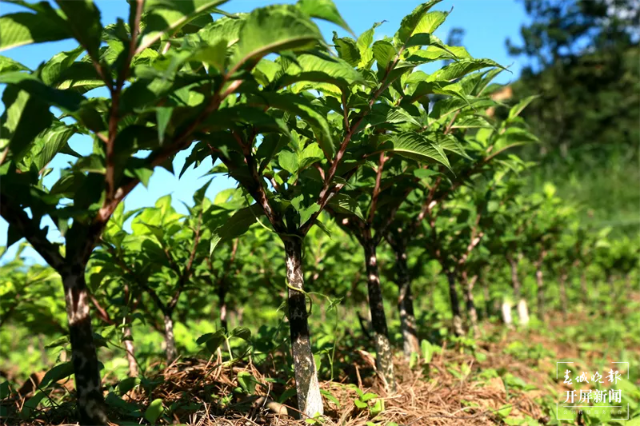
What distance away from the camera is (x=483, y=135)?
319 cm

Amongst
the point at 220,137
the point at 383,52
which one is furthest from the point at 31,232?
A: the point at 383,52

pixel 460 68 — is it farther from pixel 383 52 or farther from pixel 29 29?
pixel 29 29

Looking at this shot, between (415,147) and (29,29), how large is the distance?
132cm

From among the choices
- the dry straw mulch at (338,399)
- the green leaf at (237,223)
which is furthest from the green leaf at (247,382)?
the green leaf at (237,223)

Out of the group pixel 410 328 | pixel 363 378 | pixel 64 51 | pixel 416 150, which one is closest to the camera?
pixel 64 51

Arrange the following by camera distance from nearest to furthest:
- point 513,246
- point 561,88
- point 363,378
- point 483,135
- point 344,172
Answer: point 344,172, point 363,378, point 483,135, point 513,246, point 561,88

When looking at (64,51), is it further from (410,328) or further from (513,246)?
(513,246)

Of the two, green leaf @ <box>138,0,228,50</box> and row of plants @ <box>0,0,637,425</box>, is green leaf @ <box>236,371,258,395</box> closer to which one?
row of plants @ <box>0,0,637,425</box>

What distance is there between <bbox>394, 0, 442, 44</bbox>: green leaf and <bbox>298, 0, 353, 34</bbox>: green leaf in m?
0.45

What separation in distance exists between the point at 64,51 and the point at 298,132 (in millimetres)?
862

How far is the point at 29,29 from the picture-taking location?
1291 millimetres

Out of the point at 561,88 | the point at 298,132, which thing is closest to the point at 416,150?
the point at 298,132

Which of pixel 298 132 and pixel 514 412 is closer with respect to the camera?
pixel 298 132

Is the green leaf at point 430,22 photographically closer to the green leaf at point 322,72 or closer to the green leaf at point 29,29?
the green leaf at point 322,72
